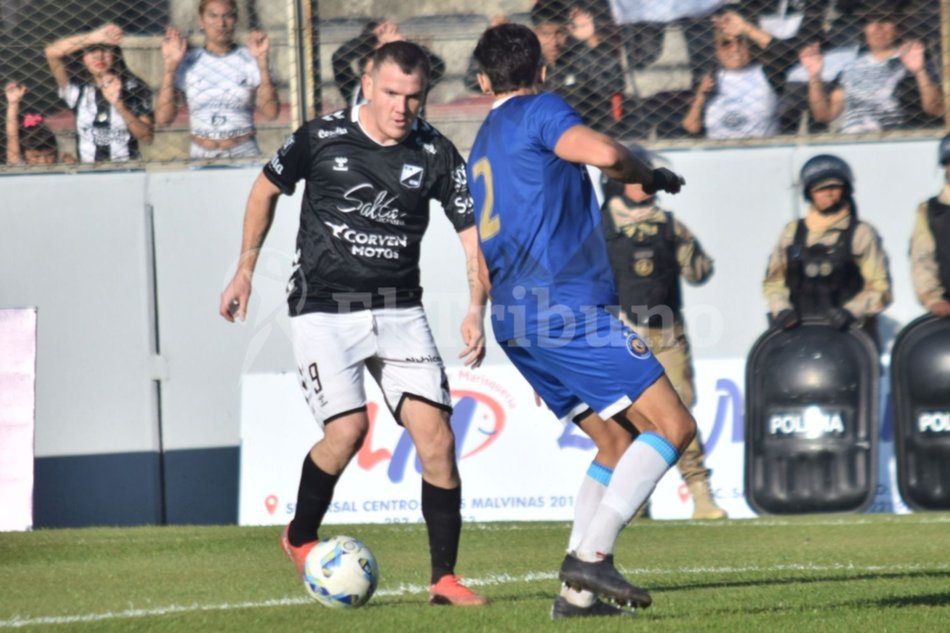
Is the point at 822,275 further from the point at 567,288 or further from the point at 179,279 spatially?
the point at 567,288

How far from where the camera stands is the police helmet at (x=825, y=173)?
10.9 meters

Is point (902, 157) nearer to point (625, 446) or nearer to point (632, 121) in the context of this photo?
point (632, 121)

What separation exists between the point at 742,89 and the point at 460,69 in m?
2.16

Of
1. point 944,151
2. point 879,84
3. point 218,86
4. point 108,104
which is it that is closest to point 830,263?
point 944,151

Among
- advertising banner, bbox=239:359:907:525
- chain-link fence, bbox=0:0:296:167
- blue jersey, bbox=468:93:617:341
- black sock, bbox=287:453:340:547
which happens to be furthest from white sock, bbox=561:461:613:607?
chain-link fence, bbox=0:0:296:167

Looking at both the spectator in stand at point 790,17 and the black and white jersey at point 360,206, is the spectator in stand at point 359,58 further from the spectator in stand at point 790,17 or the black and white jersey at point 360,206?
the black and white jersey at point 360,206

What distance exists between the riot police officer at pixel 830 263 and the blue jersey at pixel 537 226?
18.4 ft

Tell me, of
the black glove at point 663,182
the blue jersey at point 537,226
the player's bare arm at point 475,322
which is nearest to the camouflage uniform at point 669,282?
the player's bare arm at point 475,322

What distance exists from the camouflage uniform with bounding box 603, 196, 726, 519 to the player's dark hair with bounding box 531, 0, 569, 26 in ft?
4.93

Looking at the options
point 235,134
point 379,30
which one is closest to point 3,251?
point 235,134

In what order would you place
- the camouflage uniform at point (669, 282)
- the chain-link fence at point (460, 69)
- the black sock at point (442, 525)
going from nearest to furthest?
the black sock at point (442, 525)
the camouflage uniform at point (669, 282)
the chain-link fence at point (460, 69)

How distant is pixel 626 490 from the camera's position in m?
5.24

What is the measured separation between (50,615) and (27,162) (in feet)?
20.9

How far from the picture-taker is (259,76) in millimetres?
11531
